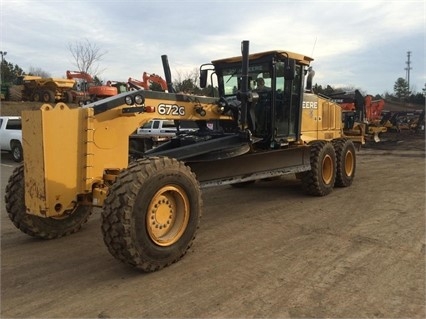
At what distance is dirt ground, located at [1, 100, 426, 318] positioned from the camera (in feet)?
13.0

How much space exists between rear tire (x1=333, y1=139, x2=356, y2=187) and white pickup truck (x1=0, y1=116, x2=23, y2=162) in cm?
1224

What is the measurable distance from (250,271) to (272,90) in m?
4.14

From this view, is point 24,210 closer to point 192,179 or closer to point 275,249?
point 192,179

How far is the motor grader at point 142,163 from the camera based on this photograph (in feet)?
15.3

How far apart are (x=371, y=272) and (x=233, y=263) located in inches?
59.6

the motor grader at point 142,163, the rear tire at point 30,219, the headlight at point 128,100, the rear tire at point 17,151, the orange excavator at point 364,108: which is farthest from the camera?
the rear tire at point 17,151

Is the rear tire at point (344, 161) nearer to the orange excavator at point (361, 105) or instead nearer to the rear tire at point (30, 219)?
the orange excavator at point (361, 105)

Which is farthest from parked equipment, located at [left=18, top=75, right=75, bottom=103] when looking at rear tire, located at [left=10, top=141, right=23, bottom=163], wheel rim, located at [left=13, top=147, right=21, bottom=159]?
wheel rim, located at [left=13, top=147, right=21, bottom=159]

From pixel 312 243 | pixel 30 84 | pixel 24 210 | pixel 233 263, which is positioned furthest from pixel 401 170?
pixel 30 84

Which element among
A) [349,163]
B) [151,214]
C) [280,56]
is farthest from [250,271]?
[349,163]

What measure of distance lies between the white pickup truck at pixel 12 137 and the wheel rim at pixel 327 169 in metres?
12.2

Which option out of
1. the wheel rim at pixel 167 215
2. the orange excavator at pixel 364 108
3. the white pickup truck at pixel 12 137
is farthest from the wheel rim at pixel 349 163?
the white pickup truck at pixel 12 137

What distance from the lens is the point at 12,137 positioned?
17.3 m

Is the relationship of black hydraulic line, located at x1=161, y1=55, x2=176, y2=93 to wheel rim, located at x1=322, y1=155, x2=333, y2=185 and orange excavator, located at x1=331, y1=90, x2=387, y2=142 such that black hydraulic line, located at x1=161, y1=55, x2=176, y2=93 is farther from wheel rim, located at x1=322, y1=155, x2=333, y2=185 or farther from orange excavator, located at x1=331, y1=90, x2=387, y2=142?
orange excavator, located at x1=331, y1=90, x2=387, y2=142
